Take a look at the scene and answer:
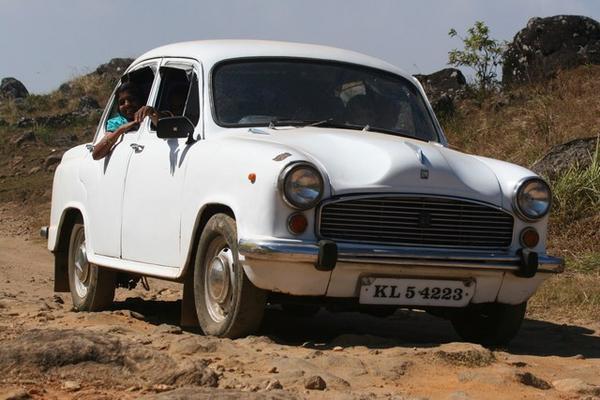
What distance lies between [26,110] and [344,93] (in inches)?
835

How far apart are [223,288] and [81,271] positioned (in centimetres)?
249

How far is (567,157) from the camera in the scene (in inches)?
493

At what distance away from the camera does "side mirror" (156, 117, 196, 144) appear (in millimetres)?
6941

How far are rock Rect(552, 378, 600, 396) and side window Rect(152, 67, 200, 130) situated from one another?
2915 mm

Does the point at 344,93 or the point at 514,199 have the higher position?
the point at 344,93

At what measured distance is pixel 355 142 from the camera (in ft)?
20.9

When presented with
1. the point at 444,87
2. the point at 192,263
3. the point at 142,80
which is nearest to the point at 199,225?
the point at 192,263

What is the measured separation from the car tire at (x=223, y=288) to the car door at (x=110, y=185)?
126cm

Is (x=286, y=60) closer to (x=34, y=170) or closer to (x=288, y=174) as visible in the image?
(x=288, y=174)

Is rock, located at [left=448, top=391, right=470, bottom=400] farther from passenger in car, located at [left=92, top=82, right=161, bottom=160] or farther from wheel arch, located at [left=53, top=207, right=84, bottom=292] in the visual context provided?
wheel arch, located at [left=53, top=207, right=84, bottom=292]

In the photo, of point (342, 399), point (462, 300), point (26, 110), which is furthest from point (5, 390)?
point (26, 110)

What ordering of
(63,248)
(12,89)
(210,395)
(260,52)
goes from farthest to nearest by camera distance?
(12,89), (63,248), (260,52), (210,395)

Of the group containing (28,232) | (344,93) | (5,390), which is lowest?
(28,232)

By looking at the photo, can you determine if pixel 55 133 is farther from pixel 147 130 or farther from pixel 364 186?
pixel 364 186
